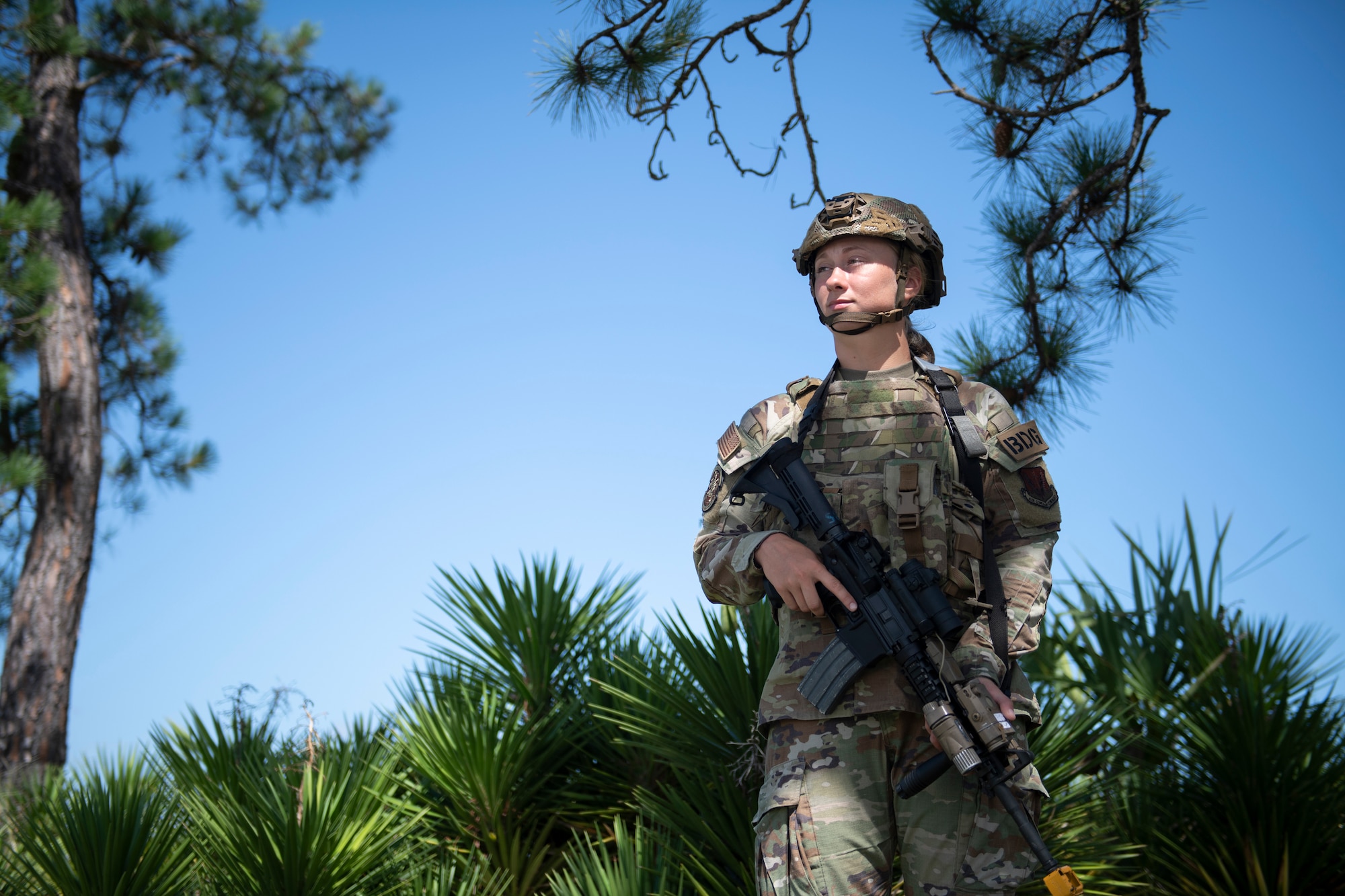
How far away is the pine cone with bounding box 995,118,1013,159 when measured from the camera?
13.7 feet

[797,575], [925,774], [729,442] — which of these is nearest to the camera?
[925,774]

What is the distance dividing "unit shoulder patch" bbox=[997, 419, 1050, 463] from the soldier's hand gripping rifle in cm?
37

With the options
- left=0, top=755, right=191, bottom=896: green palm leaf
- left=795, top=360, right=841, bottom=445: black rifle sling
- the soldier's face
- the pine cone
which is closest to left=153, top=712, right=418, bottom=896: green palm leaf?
left=0, top=755, right=191, bottom=896: green palm leaf

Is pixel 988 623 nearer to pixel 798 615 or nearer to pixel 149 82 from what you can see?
pixel 798 615

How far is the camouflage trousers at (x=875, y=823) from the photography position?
2.18 metres

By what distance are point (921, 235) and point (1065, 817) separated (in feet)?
6.52

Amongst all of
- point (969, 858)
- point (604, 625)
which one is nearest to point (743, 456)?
point (969, 858)

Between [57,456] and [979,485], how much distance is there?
19.1 ft

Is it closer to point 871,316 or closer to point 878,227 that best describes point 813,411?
point 871,316

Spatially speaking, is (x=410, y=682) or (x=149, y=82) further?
(x=149, y=82)

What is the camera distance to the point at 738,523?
101 inches

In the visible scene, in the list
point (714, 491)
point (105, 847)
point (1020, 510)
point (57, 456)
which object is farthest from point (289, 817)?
point (57, 456)

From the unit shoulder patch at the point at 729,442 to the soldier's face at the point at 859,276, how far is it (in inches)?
14.1

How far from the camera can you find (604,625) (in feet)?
15.3
